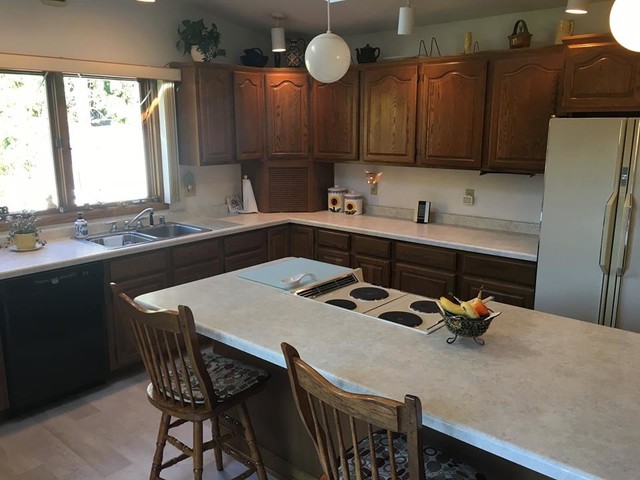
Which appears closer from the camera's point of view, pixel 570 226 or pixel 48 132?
pixel 570 226

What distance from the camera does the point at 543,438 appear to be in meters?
1.26

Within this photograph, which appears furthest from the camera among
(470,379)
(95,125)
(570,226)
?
(95,125)

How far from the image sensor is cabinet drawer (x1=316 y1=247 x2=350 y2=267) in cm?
414

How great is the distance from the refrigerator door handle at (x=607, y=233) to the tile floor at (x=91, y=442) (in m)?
2.20

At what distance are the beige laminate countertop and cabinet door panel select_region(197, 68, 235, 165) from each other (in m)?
0.57

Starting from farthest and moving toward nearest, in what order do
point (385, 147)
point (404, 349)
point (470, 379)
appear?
1. point (385, 147)
2. point (404, 349)
3. point (470, 379)

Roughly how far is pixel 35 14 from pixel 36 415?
2.52 m

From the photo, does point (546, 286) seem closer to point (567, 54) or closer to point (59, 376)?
point (567, 54)

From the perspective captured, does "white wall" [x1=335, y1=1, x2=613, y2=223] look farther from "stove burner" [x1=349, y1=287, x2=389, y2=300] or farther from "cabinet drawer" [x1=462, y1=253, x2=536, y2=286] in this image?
"stove burner" [x1=349, y1=287, x2=389, y2=300]

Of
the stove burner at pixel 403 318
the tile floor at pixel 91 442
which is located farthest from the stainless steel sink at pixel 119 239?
the stove burner at pixel 403 318

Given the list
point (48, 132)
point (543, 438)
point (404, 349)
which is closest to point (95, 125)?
point (48, 132)

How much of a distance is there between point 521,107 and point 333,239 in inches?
66.4

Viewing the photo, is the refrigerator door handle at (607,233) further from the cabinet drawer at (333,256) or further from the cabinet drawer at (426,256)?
the cabinet drawer at (333,256)

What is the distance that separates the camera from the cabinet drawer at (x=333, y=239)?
411cm
